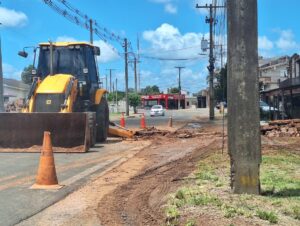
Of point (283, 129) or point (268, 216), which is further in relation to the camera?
point (283, 129)

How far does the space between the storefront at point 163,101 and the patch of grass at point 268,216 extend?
402ft

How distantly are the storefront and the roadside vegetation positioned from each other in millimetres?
119375

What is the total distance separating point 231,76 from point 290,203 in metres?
2.04

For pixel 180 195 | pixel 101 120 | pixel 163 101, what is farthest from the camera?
pixel 163 101

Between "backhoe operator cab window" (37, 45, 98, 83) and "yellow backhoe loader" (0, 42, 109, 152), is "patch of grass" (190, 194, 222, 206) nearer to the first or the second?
"yellow backhoe loader" (0, 42, 109, 152)

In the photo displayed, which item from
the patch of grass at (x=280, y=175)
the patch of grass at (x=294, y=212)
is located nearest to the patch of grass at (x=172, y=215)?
the patch of grass at (x=294, y=212)

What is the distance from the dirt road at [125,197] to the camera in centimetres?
741

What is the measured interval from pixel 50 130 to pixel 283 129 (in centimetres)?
1168

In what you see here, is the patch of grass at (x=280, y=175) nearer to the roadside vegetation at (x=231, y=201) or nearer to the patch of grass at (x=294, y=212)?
the roadside vegetation at (x=231, y=201)

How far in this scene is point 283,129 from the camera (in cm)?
2450

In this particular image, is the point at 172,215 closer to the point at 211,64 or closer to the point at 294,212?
the point at 294,212

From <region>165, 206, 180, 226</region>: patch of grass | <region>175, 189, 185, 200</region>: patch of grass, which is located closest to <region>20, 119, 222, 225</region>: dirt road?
<region>165, 206, 180, 226</region>: patch of grass

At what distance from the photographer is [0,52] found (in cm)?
2592

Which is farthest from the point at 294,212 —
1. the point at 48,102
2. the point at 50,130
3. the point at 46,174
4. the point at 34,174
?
the point at 48,102
